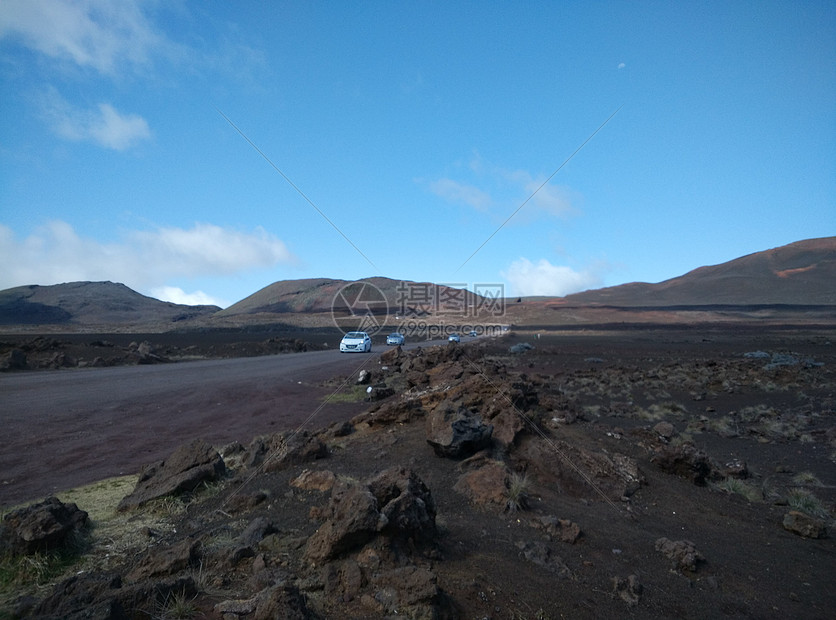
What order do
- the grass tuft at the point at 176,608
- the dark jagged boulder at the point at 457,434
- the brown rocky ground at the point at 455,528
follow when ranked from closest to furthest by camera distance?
the grass tuft at the point at 176,608, the brown rocky ground at the point at 455,528, the dark jagged boulder at the point at 457,434

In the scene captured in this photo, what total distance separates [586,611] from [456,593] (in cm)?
110

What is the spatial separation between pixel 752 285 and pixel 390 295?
93.0 meters

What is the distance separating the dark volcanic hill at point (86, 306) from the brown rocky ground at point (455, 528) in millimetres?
131322

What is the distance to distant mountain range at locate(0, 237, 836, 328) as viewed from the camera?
125 meters

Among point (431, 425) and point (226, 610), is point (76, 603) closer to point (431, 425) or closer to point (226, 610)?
point (226, 610)

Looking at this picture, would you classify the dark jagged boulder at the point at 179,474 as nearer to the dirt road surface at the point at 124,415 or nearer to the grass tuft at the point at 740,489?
the dirt road surface at the point at 124,415

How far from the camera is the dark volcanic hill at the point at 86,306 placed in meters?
128

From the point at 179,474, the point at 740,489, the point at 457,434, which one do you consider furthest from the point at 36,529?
the point at 740,489

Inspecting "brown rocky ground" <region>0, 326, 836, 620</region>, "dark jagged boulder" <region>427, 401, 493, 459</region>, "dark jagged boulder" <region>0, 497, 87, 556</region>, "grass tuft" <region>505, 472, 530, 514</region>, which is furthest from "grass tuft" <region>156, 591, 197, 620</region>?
"dark jagged boulder" <region>427, 401, 493, 459</region>

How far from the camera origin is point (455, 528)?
544 cm

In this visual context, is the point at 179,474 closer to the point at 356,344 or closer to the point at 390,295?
the point at 356,344

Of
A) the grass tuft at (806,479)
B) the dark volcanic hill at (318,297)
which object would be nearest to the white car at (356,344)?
the grass tuft at (806,479)

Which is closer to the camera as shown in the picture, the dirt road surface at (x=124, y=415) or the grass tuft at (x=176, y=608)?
the grass tuft at (x=176, y=608)

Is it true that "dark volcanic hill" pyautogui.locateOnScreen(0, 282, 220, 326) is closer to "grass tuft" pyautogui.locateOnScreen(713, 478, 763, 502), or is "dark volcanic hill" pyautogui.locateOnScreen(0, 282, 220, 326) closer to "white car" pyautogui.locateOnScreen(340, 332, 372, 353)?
"white car" pyautogui.locateOnScreen(340, 332, 372, 353)
